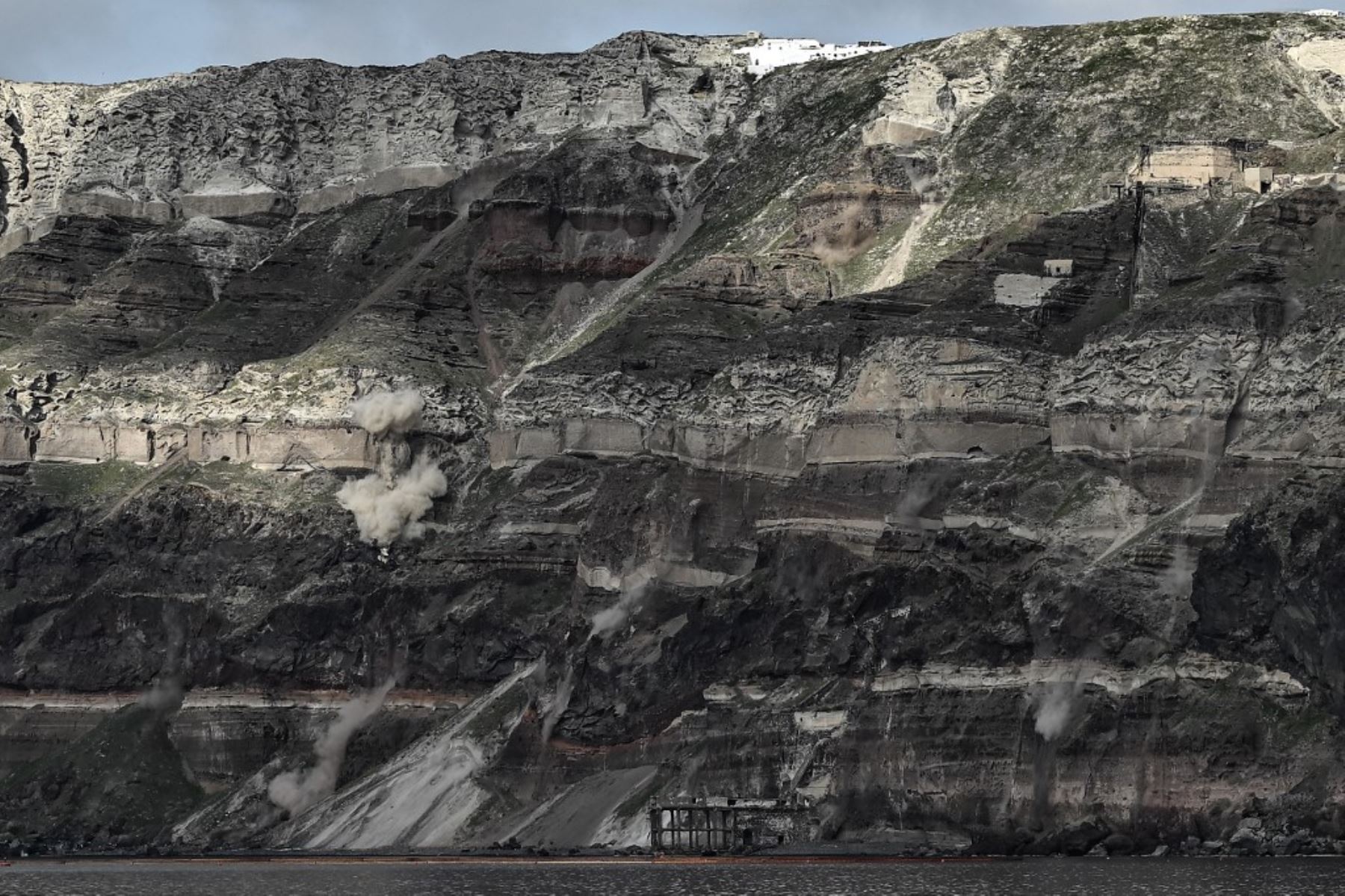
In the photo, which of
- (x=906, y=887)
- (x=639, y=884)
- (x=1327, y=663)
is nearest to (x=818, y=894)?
(x=906, y=887)

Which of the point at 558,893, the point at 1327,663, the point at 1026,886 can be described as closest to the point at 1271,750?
the point at 1327,663

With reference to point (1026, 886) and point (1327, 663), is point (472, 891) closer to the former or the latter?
point (1026, 886)

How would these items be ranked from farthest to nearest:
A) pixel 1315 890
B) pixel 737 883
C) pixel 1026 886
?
pixel 737 883, pixel 1026 886, pixel 1315 890

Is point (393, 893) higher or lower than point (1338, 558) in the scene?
lower

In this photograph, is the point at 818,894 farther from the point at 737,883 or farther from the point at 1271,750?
the point at 1271,750

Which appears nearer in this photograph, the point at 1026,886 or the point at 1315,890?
the point at 1315,890

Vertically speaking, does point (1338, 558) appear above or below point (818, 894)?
above

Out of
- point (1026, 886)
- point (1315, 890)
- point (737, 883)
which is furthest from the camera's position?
point (737, 883)

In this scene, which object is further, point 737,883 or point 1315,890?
point 737,883
